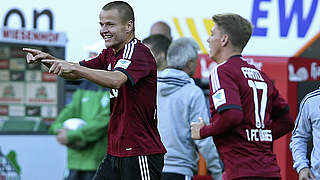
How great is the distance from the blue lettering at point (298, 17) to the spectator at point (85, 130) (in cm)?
243

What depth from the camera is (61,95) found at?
24.6 feet

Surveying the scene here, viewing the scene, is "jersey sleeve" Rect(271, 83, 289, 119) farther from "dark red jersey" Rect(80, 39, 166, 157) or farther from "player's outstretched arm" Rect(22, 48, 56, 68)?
"player's outstretched arm" Rect(22, 48, 56, 68)

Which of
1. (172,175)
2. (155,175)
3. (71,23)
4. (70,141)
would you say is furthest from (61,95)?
(155,175)

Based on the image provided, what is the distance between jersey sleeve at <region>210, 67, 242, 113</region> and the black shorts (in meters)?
0.49

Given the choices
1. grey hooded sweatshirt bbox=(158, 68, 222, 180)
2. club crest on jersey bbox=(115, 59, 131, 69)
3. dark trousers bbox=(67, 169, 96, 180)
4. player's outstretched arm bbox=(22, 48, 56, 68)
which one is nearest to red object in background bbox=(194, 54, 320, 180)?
dark trousers bbox=(67, 169, 96, 180)

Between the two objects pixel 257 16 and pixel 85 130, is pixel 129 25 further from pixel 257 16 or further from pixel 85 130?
pixel 257 16

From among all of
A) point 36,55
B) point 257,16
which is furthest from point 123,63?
point 257,16

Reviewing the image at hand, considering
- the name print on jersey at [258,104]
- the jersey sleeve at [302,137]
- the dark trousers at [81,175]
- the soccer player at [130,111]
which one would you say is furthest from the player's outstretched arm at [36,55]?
the dark trousers at [81,175]

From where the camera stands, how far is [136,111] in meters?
4.12

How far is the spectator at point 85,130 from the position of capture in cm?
565

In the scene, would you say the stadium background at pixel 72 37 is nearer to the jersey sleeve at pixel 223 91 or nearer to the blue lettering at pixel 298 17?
the blue lettering at pixel 298 17

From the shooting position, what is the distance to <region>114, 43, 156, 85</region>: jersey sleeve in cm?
396

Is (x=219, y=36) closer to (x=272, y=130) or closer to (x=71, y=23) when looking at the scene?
(x=272, y=130)

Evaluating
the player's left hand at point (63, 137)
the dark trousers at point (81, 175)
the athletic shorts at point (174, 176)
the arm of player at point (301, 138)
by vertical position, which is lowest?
the dark trousers at point (81, 175)
